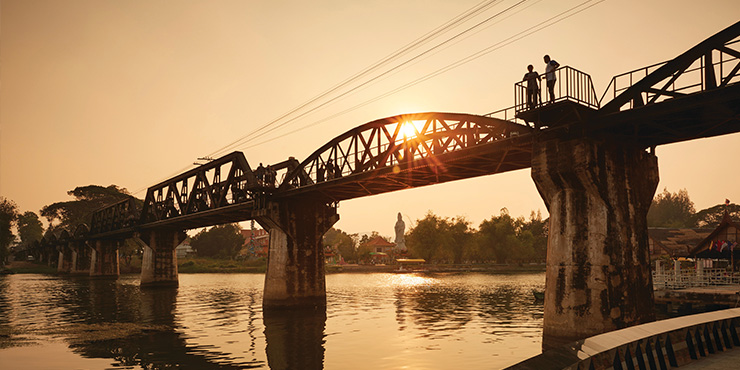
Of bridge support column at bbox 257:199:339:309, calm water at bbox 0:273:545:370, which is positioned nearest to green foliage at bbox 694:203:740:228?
calm water at bbox 0:273:545:370

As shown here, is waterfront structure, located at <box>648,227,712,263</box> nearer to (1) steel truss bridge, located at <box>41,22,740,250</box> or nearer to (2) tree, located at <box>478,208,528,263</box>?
(1) steel truss bridge, located at <box>41,22,740,250</box>

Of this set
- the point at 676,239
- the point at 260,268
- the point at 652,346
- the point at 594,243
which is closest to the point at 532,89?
the point at 594,243

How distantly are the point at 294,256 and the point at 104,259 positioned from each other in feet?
276

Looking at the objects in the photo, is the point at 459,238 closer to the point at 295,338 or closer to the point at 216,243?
the point at 216,243

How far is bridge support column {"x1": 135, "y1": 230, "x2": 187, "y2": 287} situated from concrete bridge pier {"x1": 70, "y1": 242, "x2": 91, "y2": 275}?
188 ft

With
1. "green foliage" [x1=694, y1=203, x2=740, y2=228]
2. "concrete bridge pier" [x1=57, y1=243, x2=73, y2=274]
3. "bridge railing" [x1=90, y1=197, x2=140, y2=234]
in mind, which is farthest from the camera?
"green foliage" [x1=694, y1=203, x2=740, y2=228]

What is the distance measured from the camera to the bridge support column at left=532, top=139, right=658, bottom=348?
74.9ft

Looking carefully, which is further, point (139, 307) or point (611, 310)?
point (139, 307)

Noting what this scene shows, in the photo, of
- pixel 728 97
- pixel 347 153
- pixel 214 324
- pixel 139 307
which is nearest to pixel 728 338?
pixel 728 97

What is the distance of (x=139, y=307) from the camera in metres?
50.5

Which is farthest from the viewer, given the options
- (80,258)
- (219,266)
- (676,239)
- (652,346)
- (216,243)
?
(216,243)

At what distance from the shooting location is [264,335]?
107ft

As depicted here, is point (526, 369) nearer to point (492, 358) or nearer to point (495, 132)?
point (492, 358)

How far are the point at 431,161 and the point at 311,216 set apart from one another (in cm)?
1818
